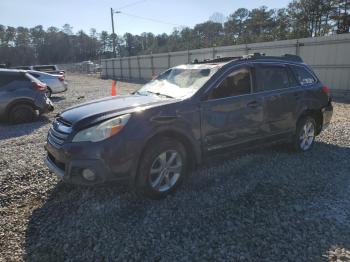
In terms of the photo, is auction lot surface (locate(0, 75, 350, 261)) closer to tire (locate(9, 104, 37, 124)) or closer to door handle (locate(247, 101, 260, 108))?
door handle (locate(247, 101, 260, 108))

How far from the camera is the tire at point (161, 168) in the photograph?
3553 millimetres

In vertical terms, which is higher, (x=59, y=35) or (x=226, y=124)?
(x=59, y=35)

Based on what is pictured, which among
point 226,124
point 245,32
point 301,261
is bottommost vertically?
point 301,261

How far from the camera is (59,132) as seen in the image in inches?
→ 146

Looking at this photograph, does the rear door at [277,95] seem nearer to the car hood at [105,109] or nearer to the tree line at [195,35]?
the car hood at [105,109]

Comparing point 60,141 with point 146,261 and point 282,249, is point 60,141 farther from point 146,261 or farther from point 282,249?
point 282,249

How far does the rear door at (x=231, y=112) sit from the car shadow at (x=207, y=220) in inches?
24.2

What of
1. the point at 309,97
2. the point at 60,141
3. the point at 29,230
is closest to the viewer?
the point at 29,230

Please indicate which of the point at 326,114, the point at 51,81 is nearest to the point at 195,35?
the point at 51,81

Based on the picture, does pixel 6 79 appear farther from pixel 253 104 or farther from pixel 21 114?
pixel 253 104

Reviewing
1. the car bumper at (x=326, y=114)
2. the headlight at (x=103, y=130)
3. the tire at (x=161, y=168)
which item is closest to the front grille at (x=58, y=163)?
the headlight at (x=103, y=130)

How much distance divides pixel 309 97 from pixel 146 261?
4.20m

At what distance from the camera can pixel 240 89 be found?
14.7ft

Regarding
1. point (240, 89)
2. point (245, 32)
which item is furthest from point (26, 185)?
point (245, 32)
